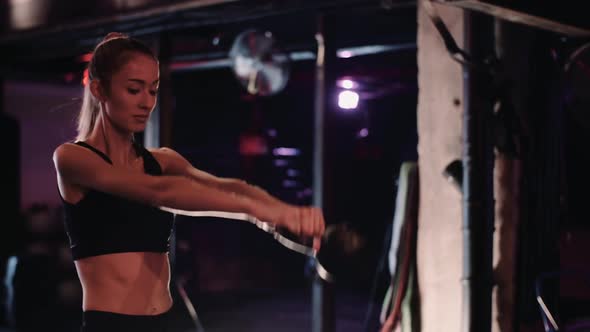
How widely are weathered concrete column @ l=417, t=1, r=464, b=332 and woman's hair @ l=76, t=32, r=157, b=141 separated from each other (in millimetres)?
2575

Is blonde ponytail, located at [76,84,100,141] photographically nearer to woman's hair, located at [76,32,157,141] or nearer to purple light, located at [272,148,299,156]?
woman's hair, located at [76,32,157,141]

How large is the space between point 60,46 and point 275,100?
152 inches

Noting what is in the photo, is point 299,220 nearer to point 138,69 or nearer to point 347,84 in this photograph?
point 138,69

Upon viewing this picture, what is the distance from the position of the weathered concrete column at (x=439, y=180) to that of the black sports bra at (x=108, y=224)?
2531 mm

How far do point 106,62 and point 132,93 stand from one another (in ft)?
0.41

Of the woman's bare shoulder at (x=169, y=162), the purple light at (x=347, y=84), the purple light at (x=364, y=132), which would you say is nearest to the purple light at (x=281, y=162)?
the purple light at (x=364, y=132)

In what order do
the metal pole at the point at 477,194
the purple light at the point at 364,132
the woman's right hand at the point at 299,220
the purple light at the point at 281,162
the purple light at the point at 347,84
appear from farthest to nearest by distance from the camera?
the purple light at the point at 281,162, the purple light at the point at 364,132, the purple light at the point at 347,84, the metal pole at the point at 477,194, the woman's right hand at the point at 299,220

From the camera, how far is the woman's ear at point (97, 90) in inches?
82.7

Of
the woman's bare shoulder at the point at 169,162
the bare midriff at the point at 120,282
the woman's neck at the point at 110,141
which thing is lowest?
the bare midriff at the point at 120,282

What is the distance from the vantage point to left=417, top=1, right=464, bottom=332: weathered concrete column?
4.25 metres

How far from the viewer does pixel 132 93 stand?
207 centimetres

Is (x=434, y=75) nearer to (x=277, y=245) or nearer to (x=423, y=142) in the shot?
(x=423, y=142)

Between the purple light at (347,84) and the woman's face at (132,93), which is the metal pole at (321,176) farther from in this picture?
the purple light at (347,84)

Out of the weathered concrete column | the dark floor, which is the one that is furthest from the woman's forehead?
the dark floor
